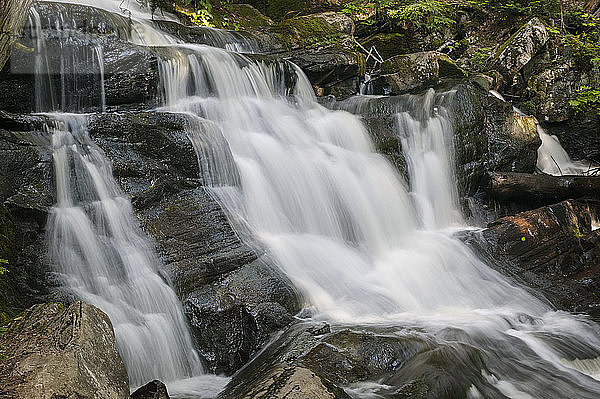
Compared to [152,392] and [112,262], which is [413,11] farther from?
[152,392]

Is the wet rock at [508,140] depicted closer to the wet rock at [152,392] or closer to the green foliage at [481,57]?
the green foliage at [481,57]

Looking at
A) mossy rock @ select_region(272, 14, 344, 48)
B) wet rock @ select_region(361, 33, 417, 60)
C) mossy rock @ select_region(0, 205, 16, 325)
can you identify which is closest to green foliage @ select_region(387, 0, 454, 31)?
wet rock @ select_region(361, 33, 417, 60)

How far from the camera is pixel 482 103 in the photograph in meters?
8.59

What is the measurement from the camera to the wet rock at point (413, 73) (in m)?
10.1

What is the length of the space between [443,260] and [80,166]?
13.8 feet

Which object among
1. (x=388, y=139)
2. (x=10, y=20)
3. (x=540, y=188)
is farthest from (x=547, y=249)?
(x=10, y=20)

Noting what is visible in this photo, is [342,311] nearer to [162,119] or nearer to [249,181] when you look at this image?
[249,181]

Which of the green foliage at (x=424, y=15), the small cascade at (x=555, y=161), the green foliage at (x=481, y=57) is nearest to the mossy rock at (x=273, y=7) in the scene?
the green foliage at (x=424, y=15)

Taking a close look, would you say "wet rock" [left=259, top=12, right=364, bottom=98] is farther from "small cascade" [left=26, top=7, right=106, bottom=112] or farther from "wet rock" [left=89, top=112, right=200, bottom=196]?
"wet rock" [left=89, top=112, right=200, bottom=196]

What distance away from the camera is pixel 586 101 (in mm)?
9836

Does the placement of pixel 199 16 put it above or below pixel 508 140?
above

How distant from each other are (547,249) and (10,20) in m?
6.07

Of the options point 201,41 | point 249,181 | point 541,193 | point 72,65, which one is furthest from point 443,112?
point 72,65

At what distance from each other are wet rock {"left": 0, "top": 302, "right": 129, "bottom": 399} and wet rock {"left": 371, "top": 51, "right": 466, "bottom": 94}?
26.6 ft
